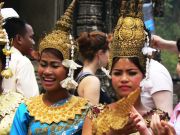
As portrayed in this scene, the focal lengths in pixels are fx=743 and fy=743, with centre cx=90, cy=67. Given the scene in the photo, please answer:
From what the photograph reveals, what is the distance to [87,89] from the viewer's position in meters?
6.46

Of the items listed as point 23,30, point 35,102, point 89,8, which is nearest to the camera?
point 35,102

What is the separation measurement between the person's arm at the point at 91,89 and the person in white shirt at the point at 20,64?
1.98 ft

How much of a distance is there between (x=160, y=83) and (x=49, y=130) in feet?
3.48

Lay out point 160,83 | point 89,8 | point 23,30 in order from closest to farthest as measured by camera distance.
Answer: point 160,83 < point 23,30 < point 89,8

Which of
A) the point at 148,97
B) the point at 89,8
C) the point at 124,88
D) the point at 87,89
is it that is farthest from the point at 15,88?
the point at 89,8

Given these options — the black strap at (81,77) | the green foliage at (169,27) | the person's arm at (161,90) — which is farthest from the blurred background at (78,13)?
the green foliage at (169,27)

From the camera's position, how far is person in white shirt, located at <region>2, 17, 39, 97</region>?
269 inches

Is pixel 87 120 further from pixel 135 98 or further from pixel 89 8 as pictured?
pixel 89 8

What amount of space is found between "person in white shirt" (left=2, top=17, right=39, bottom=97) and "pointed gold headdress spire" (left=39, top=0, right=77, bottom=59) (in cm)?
127

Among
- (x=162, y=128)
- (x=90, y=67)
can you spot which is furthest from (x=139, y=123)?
(x=90, y=67)

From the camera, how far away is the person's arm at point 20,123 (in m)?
5.18

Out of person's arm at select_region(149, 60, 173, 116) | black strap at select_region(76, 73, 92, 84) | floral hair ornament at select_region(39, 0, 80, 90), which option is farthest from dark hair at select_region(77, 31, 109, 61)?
floral hair ornament at select_region(39, 0, 80, 90)

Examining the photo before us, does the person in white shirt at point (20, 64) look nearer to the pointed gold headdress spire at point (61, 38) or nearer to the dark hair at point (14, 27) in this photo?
the dark hair at point (14, 27)

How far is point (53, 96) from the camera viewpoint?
524cm
